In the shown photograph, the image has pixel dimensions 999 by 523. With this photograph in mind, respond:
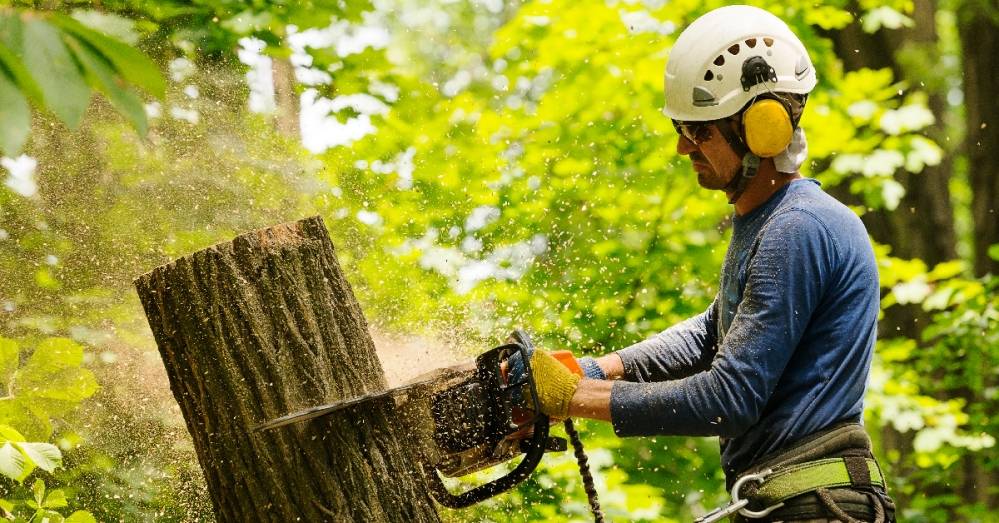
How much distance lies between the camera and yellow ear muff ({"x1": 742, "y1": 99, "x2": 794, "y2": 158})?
2.21 metres

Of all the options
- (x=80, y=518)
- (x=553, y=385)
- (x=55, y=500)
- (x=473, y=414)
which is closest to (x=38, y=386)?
(x=55, y=500)

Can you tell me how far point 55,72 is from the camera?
0.82m

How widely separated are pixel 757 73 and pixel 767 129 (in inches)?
7.6

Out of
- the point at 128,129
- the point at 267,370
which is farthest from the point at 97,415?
the point at 267,370

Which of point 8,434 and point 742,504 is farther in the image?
point 8,434

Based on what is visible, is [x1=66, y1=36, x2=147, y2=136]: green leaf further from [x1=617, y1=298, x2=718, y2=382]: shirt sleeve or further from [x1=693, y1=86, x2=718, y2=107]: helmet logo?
[x1=617, y1=298, x2=718, y2=382]: shirt sleeve

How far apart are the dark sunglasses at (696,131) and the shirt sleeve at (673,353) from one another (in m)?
0.60

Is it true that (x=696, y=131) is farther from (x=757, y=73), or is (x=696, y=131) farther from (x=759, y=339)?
(x=759, y=339)

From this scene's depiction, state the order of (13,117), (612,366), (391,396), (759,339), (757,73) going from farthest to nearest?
(612,366) < (757,73) < (391,396) < (759,339) < (13,117)

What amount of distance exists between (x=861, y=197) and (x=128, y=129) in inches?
205

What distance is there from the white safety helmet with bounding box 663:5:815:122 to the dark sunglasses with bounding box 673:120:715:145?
0.08ft

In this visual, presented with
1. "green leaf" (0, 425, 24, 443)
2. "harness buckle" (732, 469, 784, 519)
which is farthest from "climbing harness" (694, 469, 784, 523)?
"green leaf" (0, 425, 24, 443)

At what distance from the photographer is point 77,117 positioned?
81 cm

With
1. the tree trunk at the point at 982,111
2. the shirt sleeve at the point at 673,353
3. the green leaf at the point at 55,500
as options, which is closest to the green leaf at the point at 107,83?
the shirt sleeve at the point at 673,353
